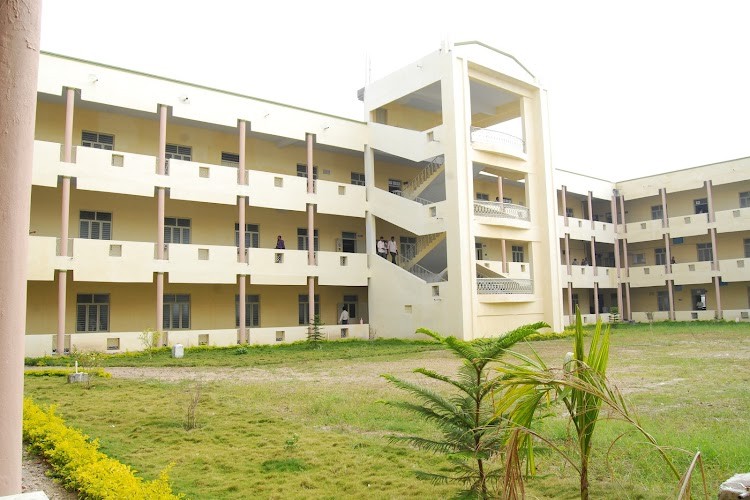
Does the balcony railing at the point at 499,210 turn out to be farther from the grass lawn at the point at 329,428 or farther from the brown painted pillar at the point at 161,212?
the brown painted pillar at the point at 161,212

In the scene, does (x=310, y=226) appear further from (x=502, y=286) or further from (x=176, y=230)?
(x=502, y=286)

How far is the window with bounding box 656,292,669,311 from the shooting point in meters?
36.4

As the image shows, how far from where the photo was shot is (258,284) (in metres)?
23.4

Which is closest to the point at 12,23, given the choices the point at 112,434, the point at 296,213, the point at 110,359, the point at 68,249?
the point at 112,434

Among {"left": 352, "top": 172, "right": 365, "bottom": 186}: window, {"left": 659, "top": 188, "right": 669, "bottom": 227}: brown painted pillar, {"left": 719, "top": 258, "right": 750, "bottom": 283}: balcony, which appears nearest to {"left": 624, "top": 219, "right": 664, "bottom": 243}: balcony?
{"left": 659, "top": 188, "right": 669, "bottom": 227}: brown painted pillar

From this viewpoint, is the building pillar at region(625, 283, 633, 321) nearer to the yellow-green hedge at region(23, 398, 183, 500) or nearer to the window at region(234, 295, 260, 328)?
the window at region(234, 295, 260, 328)

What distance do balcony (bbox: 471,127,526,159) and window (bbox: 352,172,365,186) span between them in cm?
611

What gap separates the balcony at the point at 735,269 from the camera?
103ft

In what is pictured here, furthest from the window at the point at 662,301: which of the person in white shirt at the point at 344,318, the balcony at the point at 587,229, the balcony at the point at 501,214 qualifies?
the person in white shirt at the point at 344,318

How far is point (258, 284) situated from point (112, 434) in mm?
16417

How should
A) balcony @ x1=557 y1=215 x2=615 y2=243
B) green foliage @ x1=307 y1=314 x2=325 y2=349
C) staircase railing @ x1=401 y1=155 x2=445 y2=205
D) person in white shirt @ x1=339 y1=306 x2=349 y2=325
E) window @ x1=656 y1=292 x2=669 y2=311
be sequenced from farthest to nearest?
1. window @ x1=656 y1=292 x2=669 y2=311
2. balcony @ x1=557 y1=215 x2=615 y2=243
3. person in white shirt @ x1=339 y1=306 x2=349 y2=325
4. staircase railing @ x1=401 y1=155 x2=445 y2=205
5. green foliage @ x1=307 y1=314 x2=325 y2=349

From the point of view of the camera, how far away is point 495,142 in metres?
23.6

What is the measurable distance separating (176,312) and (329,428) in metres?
15.7

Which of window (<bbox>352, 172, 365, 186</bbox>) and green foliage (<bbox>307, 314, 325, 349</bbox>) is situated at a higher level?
window (<bbox>352, 172, 365, 186</bbox>)
